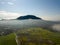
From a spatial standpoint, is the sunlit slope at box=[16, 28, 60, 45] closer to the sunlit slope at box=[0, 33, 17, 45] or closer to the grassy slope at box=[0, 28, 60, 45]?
the grassy slope at box=[0, 28, 60, 45]

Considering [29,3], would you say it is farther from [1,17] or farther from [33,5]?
[1,17]

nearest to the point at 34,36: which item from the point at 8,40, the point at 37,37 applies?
the point at 37,37

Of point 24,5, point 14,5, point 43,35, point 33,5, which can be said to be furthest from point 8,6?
point 43,35

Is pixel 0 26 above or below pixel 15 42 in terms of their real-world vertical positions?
above

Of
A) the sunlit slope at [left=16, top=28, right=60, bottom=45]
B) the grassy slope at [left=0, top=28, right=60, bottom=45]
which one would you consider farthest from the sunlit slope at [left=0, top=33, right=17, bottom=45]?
the sunlit slope at [left=16, top=28, right=60, bottom=45]

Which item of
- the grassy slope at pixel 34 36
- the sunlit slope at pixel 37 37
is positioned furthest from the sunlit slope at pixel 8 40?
the sunlit slope at pixel 37 37

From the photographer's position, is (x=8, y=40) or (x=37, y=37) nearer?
(x=8, y=40)

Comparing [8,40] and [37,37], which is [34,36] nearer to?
[37,37]

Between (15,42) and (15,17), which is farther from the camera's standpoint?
(15,17)
